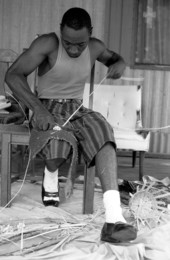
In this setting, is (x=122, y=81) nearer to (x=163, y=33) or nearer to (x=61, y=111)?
(x=163, y=33)

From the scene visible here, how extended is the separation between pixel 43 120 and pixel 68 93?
1.60 feet

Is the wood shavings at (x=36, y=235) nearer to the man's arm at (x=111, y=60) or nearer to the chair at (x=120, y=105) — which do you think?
the man's arm at (x=111, y=60)

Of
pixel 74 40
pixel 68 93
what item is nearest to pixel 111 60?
pixel 68 93

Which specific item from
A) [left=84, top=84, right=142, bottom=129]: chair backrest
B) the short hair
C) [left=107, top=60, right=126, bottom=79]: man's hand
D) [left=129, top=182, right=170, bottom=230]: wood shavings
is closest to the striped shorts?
[left=107, top=60, right=126, bottom=79]: man's hand

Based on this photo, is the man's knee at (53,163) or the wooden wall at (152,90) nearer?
the man's knee at (53,163)

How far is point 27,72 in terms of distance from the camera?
3.13 meters

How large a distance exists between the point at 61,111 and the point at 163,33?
3256mm

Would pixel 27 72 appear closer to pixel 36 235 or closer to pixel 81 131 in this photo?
pixel 81 131

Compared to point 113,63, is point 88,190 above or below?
below

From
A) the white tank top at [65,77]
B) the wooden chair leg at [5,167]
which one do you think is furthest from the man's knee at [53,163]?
the white tank top at [65,77]

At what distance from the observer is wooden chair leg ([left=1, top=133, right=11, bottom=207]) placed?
3277mm

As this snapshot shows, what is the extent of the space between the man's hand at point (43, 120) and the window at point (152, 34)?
3386 mm

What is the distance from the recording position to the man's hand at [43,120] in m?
2.91

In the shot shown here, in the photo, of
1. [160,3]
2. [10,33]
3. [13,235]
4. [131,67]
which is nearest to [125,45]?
[131,67]
